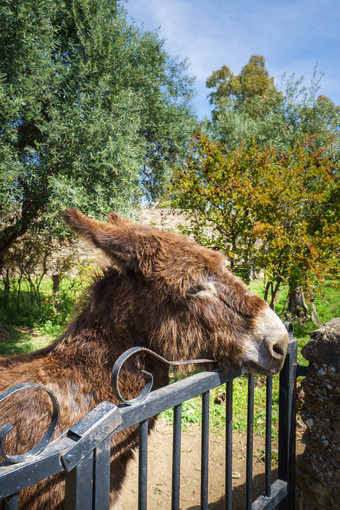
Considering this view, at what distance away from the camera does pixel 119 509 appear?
198cm

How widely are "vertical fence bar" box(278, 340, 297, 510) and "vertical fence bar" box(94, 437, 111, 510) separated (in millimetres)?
1574

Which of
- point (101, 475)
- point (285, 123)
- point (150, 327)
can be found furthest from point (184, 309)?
point (285, 123)

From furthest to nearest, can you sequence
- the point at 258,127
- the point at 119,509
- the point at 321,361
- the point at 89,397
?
the point at 258,127 → the point at 321,361 → the point at 119,509 → the point at 89,397

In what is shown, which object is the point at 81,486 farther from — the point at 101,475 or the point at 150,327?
the point at 150,327

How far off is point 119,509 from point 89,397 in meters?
0.93

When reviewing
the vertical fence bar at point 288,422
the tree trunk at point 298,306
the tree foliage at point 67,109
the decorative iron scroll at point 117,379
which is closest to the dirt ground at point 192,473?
the vertical fence bar at point 288,422

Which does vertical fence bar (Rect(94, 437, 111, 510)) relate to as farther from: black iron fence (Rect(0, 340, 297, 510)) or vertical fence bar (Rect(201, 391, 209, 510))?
vertical fence bar (Rect(201, 391, 209, 510))

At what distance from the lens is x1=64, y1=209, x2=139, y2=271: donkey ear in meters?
1.70

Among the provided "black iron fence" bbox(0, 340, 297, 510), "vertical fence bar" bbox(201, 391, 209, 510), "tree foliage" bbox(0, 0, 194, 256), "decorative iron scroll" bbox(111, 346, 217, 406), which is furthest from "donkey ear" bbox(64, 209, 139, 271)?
"tree foliage" bbox(0, 0, 194, 256)

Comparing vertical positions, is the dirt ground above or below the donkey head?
A: below

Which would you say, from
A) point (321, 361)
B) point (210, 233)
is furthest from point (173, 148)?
point (321, 361)

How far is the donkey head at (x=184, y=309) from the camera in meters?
1.70

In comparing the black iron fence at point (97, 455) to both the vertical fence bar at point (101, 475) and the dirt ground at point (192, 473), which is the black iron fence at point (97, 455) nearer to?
the vertical fence bar at point (101, 475)

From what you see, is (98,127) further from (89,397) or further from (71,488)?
(71,488)
